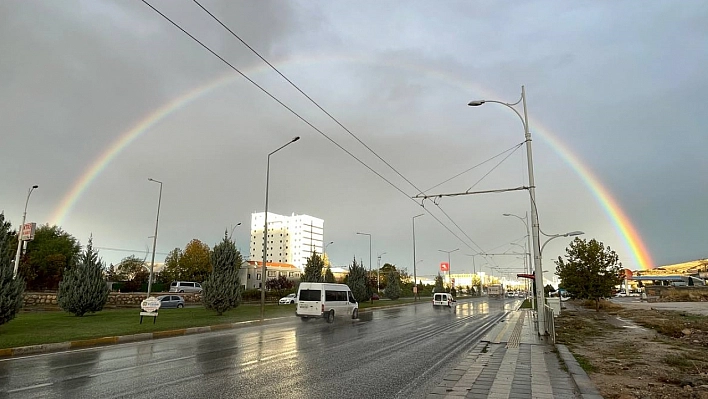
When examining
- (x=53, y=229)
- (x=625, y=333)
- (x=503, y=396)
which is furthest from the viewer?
(x=53, y=229)

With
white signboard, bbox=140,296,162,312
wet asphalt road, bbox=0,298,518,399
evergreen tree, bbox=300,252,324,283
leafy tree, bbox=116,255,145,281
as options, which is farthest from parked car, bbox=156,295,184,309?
leafy tree, bbox=116,255,145,281

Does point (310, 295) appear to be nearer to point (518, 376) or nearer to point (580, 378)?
point (518, 376)

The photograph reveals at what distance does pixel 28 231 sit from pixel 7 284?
26.3m

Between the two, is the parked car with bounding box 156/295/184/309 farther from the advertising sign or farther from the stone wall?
the advertising sign

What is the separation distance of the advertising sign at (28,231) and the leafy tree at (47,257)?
68.5ft

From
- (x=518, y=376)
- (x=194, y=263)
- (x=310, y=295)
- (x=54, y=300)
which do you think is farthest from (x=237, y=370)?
(x=194, y=263)

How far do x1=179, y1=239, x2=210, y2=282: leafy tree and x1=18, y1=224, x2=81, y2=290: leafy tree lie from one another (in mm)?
21837

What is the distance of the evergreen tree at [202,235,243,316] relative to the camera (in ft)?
93.2

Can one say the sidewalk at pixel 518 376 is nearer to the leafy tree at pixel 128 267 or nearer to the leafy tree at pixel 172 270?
the leafy tree at pixel 172 270

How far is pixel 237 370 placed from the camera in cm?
978

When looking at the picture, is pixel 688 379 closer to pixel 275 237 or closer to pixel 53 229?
pixel 53 229

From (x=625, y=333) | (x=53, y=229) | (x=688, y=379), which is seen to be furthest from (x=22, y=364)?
(x=53, y=229)

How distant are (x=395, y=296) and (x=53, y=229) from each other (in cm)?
5305

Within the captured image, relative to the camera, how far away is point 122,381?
8594 millimetres
